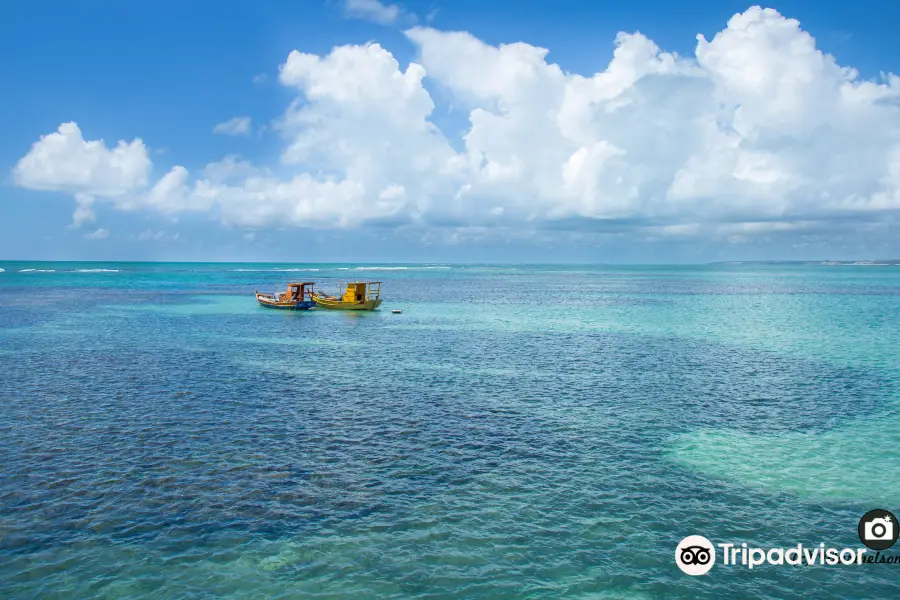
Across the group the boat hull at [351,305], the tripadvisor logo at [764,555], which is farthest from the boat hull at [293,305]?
the tripadvisor logo at [764,555]

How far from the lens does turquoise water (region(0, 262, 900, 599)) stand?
43.3 feet

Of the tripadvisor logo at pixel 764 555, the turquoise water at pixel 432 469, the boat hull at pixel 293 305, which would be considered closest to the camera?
the turquoise water at pixel 432 469

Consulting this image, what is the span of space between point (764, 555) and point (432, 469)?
9.31 m

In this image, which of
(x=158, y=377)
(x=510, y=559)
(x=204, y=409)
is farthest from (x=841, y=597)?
(x=158, y=377)

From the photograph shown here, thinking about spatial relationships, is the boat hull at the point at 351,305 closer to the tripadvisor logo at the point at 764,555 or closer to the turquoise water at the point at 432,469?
the turquoise water at the point at 432,469

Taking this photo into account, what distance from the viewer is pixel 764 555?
13.9 m

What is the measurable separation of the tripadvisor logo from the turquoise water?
12.1 inches

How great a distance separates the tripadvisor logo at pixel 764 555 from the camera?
13.7 metres

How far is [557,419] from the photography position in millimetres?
24531

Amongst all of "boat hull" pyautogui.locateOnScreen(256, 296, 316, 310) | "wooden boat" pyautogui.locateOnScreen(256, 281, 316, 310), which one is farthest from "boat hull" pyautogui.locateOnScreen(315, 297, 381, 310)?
"wooden boat" pyautogui.locateOnScreen(256, 281, 316, 310)

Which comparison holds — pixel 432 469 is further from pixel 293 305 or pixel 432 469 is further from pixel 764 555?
pixel 293 305

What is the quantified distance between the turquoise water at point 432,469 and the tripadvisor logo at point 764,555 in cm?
31

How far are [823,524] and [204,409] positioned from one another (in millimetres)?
22578

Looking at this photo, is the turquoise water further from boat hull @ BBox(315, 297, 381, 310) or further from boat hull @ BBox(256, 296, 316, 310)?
boat hull @ BBox(256, 296, 316, 310)
